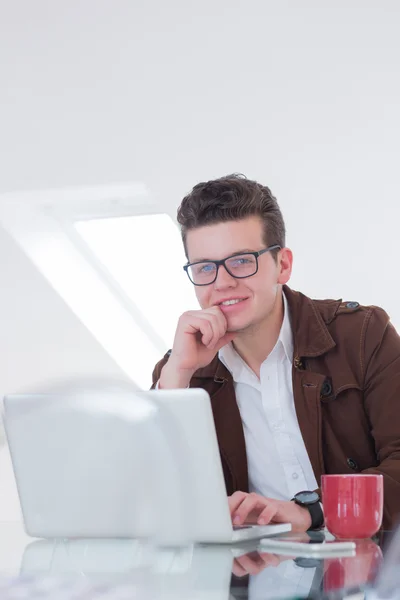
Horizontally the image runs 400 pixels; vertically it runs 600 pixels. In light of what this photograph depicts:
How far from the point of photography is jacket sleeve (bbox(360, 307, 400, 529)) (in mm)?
1668

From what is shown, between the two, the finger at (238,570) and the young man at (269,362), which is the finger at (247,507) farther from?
the young man at (269,362)

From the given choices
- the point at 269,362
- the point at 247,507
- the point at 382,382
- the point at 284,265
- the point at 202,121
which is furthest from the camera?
the point at 202,121

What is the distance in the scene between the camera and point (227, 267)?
1827 millimetres

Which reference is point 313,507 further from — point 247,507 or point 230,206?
point 230,206

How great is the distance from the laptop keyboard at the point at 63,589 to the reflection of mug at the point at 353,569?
0.19 metres

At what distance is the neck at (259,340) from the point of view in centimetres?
191

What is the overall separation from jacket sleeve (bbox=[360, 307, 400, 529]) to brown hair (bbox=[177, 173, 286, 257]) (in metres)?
0.31

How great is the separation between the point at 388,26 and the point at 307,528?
2.48 meters

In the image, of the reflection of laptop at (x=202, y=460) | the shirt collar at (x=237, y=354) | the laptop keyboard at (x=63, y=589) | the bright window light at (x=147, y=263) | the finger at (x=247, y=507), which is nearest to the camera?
the laptop keyboard at (x=63, y=589)

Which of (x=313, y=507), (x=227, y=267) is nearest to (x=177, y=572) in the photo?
(x=313, y=507)

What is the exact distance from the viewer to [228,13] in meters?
3.39

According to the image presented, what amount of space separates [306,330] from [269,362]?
0.37 feet

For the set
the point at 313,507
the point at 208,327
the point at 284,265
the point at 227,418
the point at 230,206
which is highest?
the point at 230,206

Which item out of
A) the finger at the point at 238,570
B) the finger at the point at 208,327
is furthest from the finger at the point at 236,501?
the finger at the point at 208,327
